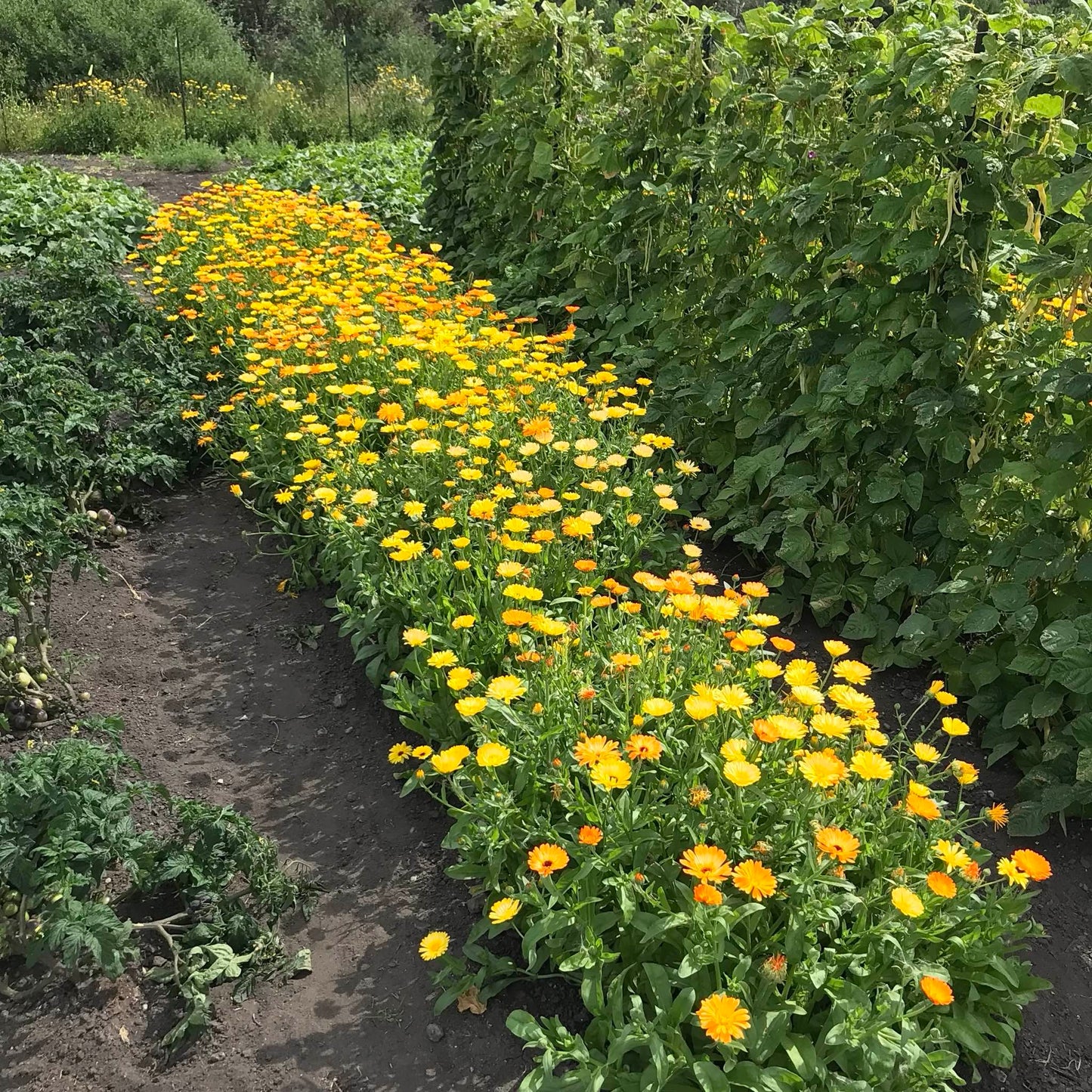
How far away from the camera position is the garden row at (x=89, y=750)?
6.64 ft

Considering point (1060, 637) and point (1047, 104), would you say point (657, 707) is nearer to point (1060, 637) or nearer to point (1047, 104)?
point (1060, 637)

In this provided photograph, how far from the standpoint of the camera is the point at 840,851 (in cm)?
175

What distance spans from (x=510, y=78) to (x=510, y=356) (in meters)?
2.28

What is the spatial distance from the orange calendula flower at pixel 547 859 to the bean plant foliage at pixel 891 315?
4.55 feet

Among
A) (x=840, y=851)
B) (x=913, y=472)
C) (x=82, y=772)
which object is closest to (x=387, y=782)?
(x=82, y=772)

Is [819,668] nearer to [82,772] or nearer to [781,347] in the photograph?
[781,347]

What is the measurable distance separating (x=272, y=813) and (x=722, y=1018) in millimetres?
1501

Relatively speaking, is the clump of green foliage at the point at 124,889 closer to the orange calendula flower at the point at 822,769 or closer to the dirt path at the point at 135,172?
the orange calendula flower at the point at 822,769

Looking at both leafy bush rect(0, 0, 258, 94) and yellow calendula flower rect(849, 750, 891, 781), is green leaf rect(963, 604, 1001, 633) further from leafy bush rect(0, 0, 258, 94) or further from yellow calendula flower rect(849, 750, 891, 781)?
leafy bush rect(0, 0, 258, 94)

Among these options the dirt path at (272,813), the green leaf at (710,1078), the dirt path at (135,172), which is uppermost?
the dirt path at (135,172)

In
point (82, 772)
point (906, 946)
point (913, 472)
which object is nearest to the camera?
point (906, 946)

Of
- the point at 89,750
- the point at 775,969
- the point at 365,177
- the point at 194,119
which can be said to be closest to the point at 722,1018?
the point at 775,969

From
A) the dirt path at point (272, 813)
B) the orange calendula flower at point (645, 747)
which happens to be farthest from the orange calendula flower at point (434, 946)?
the orange calendula flower at point (645, 747)

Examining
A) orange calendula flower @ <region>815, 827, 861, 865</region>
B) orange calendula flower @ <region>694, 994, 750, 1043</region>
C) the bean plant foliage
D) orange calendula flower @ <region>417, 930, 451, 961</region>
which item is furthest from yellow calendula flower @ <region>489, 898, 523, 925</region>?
the bean plant foliage
